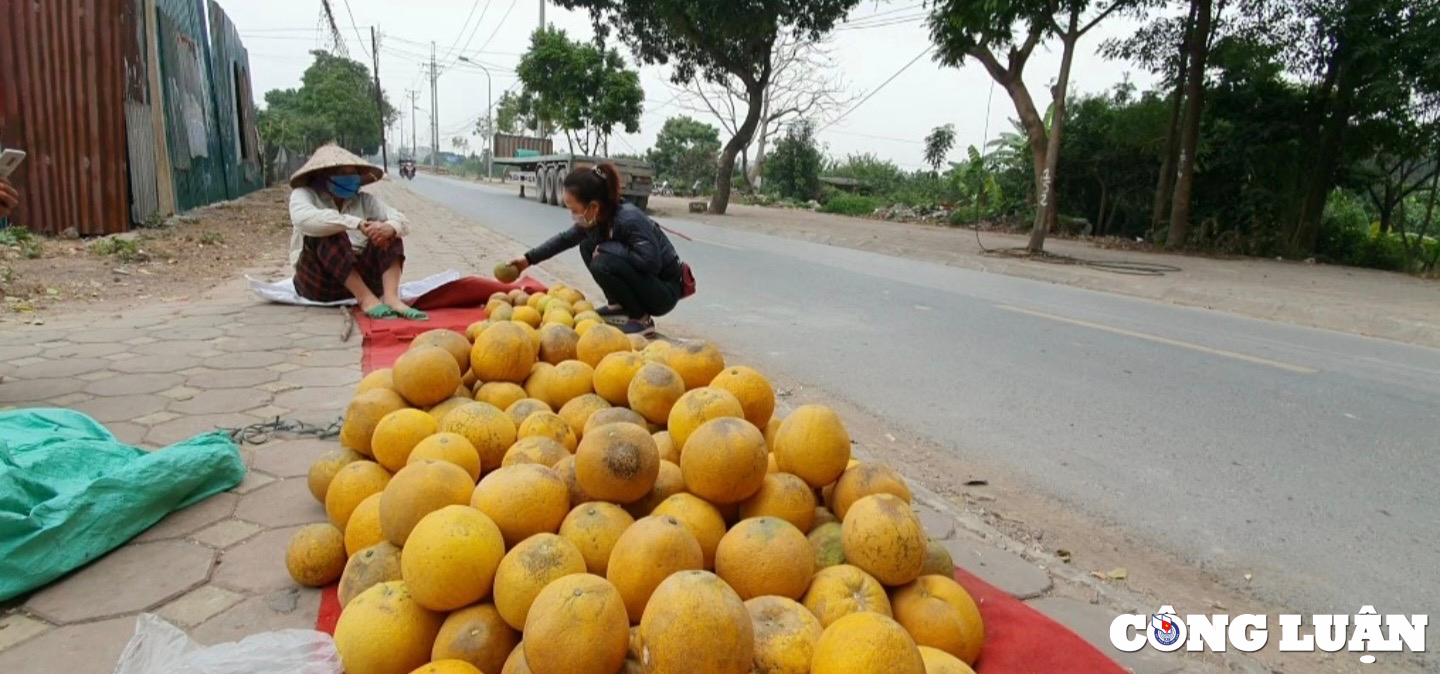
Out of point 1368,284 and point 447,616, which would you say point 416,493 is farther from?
point 1368,284

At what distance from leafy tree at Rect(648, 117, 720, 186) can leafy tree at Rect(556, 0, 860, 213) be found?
17.7m

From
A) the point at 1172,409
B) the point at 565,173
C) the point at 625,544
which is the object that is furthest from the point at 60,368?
the point at 565,173

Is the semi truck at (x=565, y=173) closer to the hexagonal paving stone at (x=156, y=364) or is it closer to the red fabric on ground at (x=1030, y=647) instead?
the hexagonal paving stone at (x=156, y=364)

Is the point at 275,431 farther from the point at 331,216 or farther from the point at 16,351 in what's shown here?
the point at 331,216

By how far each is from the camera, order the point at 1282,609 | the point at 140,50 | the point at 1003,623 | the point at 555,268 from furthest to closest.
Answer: the point at 140,50 → the point at 555,268 → the point at 1282,609 → the point at 1003,623

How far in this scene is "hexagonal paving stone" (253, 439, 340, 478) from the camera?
8.67 ft

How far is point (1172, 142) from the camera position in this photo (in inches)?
643

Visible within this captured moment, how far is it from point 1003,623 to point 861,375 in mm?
3271

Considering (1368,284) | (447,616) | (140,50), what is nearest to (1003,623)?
(447,616)

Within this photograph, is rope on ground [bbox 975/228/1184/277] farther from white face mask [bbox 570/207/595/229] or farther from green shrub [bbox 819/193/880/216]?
green shrub [bbox 819/193/880/216]

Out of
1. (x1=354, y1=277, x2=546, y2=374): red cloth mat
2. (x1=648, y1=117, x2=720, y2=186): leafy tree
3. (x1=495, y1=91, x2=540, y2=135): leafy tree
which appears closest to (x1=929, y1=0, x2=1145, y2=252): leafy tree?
(x1=354, y1=277, x2=546, y2=374): red cloth mat

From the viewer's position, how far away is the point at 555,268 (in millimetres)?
9203

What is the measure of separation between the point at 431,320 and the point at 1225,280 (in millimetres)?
10574

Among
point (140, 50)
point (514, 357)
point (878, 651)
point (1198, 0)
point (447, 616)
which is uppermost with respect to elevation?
point (1198, 0)
